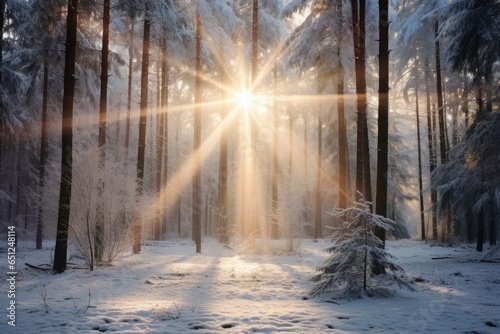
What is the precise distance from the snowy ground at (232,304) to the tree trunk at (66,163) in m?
0.61

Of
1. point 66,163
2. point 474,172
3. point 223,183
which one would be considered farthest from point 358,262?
point 223,183

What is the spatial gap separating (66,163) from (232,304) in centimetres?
626

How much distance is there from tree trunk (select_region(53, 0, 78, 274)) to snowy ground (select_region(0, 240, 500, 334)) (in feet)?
2.00

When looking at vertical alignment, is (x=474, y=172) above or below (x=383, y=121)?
below

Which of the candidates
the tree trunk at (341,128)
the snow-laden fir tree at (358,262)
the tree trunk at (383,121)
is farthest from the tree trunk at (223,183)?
the snow-laden fir tree at (358,262)

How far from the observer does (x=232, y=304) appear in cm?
579

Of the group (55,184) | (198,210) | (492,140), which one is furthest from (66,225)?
(492,140)

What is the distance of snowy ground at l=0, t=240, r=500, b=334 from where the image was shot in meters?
4.50

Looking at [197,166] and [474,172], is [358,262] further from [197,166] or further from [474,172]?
[197,166]

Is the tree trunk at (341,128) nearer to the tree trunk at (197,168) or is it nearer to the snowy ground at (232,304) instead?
the snowy ground at (232,304)

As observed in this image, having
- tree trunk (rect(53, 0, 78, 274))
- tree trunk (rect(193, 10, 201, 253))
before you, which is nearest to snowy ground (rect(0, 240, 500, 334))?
tree trunk (rect(53, 0, 78, 274))

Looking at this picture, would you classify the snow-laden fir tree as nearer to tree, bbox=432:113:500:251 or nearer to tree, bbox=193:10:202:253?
tree, bbox=432:113:500:251

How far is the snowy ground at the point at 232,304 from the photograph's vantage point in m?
4.50

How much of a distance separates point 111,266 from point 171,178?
14.3 metres
